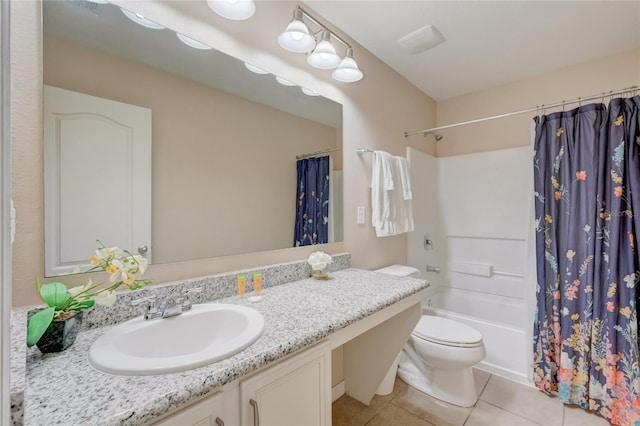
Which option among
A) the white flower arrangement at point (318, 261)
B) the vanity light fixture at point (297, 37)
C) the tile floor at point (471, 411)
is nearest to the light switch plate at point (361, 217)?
the white flower arrangement at point (318, 261)

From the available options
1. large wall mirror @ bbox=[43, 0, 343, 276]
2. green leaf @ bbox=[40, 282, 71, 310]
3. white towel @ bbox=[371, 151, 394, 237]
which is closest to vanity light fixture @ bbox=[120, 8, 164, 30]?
large wall mirror @ bbox=[43, 0, 343, 276]

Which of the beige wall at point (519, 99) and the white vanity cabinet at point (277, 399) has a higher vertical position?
the beige wall at point (519, 99)

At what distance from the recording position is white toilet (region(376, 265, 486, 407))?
164 centimetres

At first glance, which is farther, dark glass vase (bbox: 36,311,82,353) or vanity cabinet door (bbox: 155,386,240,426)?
dark glass vase (bbox: 36,311,82,353)

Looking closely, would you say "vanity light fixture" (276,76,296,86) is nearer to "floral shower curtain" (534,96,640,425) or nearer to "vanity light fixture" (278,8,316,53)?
"vanity light fixture" (278,8,316,53)

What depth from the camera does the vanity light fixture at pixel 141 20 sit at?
1.03m

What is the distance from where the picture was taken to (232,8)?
3.82ft

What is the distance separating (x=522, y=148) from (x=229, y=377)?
9.32 feet

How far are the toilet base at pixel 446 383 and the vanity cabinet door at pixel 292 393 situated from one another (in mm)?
1141

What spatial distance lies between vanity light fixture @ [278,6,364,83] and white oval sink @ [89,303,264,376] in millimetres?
1264

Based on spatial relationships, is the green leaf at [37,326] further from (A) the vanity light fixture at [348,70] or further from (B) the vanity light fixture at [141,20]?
(A) the vanity light fixture at [348,70]

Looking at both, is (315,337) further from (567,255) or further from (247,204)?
(567,255)

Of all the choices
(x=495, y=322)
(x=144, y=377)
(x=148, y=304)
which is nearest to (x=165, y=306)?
(x=148, y=304)

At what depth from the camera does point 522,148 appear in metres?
2.44
